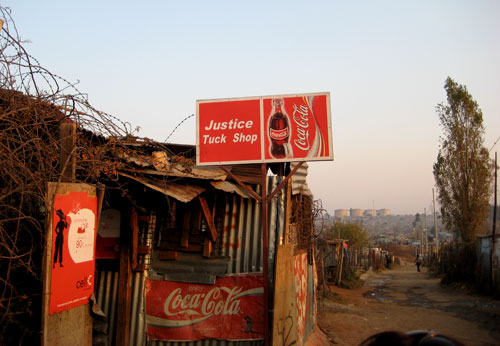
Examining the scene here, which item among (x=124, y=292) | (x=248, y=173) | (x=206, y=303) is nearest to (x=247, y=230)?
(x=248, y=173)

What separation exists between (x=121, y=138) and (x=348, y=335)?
7928mm

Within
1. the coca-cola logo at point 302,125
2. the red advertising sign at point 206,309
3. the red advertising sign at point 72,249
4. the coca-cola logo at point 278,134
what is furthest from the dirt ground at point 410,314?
the red advertising sign at point 72,249

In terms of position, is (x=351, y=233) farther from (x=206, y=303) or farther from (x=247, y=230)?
(x=206, y=303)

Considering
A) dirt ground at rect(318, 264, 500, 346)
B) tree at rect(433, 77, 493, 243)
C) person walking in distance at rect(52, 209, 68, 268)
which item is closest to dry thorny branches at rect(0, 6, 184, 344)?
person walking in distance at rect(52, 209, 68, 268)

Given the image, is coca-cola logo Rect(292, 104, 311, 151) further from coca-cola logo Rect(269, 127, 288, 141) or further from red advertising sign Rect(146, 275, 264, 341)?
red advertising sign Rect(146, 275, 264, 341)

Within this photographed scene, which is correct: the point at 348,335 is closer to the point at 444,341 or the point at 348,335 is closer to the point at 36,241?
the point at 36,241

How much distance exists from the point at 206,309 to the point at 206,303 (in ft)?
0.32

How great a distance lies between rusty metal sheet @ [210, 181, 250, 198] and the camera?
20.1 ft

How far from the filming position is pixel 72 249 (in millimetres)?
4066

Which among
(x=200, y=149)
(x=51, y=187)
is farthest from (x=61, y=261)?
(x=200, y=149)

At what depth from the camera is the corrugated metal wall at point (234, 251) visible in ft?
21.5

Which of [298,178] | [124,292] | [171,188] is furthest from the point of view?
[298,178]

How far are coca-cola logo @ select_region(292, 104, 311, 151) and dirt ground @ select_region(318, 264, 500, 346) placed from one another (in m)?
4.86

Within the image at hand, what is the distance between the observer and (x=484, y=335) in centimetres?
1045
